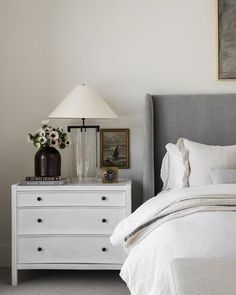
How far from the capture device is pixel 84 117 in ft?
11.7

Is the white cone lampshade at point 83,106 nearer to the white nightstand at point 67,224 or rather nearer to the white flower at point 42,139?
the white flower at point 42,139

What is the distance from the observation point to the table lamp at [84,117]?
3.59 meters

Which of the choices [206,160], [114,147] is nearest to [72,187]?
[114,147]

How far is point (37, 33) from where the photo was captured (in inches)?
158

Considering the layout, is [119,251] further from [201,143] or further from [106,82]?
[106,82]

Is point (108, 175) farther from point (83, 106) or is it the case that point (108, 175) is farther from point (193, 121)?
point (193, 121)

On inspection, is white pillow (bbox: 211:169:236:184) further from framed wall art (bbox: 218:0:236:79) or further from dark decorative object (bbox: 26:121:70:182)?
dark decorative object (bbox: 26:121:70:182)

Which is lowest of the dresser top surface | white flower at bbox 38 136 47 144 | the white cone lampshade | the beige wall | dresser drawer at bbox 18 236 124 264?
dresser drawer at bbox 18 236 124 264

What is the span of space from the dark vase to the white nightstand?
0.17 metres

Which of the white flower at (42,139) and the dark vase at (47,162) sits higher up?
the white flower at (42,139)

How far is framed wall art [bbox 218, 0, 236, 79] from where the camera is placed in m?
3.92

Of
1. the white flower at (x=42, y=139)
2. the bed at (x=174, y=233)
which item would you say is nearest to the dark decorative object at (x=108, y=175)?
the bed at (x=174, y=233)

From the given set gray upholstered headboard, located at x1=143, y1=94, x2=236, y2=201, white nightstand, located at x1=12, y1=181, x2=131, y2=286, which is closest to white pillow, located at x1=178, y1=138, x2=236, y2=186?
gray upholstered headboard, located at x1=143, y1=94, x2=236, y2=201

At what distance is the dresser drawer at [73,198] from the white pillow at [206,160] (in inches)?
20.1
